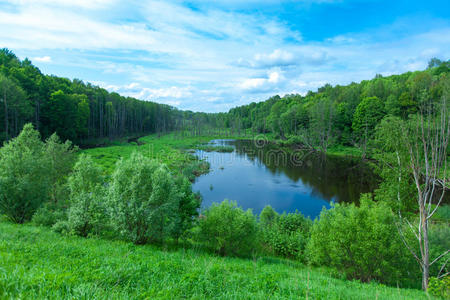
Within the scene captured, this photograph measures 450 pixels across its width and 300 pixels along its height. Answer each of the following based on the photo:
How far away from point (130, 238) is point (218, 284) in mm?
9540

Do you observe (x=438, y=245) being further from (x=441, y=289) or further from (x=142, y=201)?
(x=142, y=201)

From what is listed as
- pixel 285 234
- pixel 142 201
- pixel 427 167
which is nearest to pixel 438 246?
pixel 427 167

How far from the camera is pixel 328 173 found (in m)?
45.1

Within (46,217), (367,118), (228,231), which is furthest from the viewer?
(367,118)

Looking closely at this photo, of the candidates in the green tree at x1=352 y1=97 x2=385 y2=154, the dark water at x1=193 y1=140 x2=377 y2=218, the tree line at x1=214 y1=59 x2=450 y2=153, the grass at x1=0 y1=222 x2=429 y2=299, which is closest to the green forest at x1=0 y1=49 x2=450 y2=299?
the grass at x1=0 y1=222 x2=429 y2=299

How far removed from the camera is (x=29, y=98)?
53.8 m

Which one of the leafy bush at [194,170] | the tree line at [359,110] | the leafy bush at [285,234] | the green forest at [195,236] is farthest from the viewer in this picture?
the tree line at [359,110]

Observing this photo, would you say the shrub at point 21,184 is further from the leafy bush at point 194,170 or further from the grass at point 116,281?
the leafy bush at point 194,170

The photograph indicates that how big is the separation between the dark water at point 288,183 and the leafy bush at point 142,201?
14.7 m

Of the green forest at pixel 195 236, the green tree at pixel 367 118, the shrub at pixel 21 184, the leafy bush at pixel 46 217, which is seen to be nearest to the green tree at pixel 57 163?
the green forest at pixel 195 236

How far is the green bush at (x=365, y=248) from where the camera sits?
543 inches

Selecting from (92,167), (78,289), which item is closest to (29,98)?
(92,167)

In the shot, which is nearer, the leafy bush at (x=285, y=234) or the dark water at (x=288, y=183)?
the leafy bush at (x=285, y=234)

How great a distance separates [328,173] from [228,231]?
35.5 m
